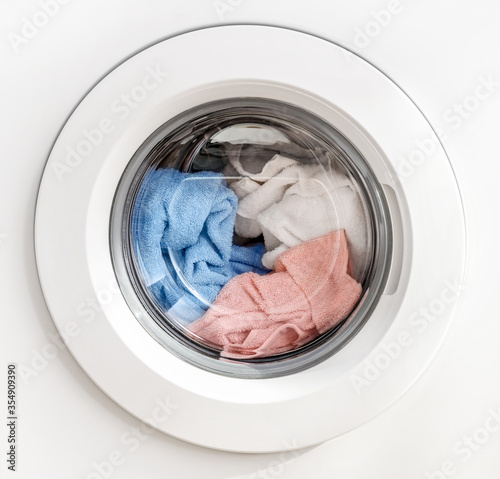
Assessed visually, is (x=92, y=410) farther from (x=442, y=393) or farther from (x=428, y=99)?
(x=428, y=99)

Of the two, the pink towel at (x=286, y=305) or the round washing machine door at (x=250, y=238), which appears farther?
the pink towel at (x=286, y=305)

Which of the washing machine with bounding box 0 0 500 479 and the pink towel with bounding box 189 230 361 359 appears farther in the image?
the pink towel with bounding box 189 230 361 359

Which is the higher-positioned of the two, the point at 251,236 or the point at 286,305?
the point at 251,236

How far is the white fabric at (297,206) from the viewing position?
0.68 meters

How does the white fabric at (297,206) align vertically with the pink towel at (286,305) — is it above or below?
above

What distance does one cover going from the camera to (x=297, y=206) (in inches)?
27.5

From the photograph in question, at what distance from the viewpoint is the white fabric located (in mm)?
681

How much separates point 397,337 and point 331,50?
12.7 inches

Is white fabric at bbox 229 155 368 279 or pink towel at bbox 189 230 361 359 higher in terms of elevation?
white fabric at bbox 229 155 368 279

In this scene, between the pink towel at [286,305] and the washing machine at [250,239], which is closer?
the washing machine at [250,239]

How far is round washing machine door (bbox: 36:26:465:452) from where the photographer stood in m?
0.58

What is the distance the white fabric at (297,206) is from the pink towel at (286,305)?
0.01m

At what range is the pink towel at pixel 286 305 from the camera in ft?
2.27

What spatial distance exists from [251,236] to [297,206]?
0.08 m
